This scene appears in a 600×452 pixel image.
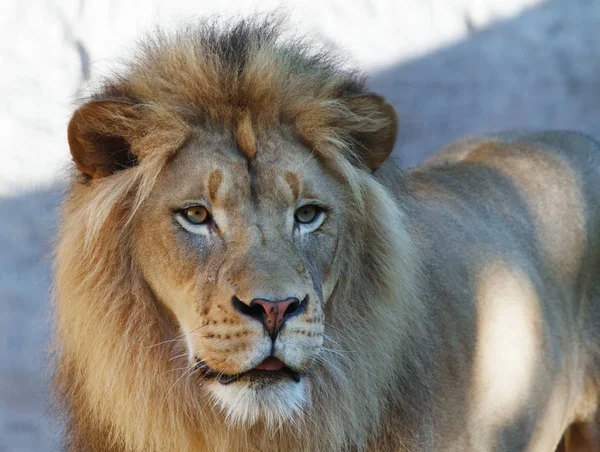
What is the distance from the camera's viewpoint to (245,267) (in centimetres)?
239

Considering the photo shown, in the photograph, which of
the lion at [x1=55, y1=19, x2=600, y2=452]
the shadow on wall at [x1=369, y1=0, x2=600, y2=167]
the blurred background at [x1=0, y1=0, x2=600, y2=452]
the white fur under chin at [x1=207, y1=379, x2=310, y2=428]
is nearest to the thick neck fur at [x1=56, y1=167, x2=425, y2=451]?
the lion at [x1=55, y1=19, x2=600, y2=452]

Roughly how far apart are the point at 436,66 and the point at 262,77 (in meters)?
2.80

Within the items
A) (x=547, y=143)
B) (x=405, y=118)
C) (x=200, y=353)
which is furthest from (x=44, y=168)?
(x=200, y=353)

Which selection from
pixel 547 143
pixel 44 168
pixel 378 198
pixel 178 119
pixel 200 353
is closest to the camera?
pixel 200 353

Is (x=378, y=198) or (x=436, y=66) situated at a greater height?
(x=436, y=66)

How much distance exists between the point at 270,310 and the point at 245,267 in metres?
0.14

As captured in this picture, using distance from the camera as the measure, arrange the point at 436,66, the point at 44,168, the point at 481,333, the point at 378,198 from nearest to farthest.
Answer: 1. the point at 378,198
2. the point at 481,333
3. the point at 44,168
4. the point at 436,66

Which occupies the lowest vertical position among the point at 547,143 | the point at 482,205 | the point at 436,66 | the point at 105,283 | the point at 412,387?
the point at 412,387

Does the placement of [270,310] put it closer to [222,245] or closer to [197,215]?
[222,245]

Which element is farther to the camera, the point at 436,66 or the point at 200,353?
the point at 436,66

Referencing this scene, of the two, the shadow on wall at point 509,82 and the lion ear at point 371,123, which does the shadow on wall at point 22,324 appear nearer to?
the shadow on wall at point 509,82

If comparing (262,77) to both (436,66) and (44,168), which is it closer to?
(44,168)

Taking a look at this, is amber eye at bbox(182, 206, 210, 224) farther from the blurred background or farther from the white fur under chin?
the blurred background

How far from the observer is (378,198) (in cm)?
281
